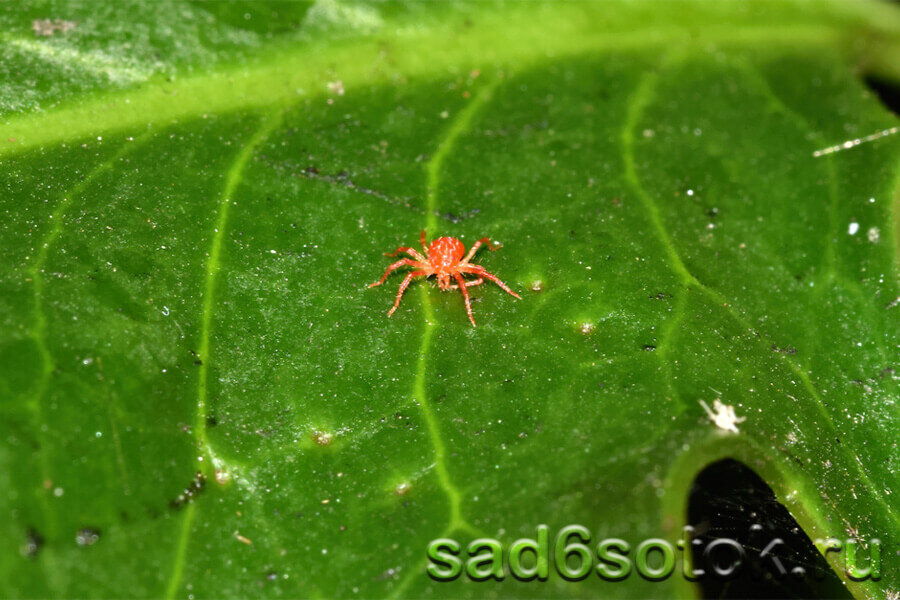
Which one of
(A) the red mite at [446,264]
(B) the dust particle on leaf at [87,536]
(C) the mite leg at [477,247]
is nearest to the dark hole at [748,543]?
(A) the red mite at [446,264]

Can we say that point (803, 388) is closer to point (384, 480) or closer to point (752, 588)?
point (752, 588)

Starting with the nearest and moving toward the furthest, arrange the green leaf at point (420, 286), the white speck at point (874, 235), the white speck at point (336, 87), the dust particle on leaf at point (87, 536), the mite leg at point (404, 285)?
the dust particle on leaf at point (87, 536), the green leaf at point (420, 286), the mite leg at point (404, 285), the white speck at point (874, 235), the white speck at point (336, 87)

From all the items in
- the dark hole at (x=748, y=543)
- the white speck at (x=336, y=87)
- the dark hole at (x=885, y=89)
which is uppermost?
the dark hole at (x=885, y=89)

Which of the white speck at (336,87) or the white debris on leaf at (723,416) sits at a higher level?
the white speck at (336,87)

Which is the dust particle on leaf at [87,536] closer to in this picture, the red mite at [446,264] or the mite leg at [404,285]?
the mite leg at [404,285]

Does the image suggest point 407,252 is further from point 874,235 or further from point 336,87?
point 874,235

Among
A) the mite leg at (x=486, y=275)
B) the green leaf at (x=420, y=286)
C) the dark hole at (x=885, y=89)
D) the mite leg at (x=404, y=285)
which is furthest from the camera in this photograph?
the dark hole at (x=885, y=89)

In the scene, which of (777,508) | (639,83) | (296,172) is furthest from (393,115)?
(777,508)
